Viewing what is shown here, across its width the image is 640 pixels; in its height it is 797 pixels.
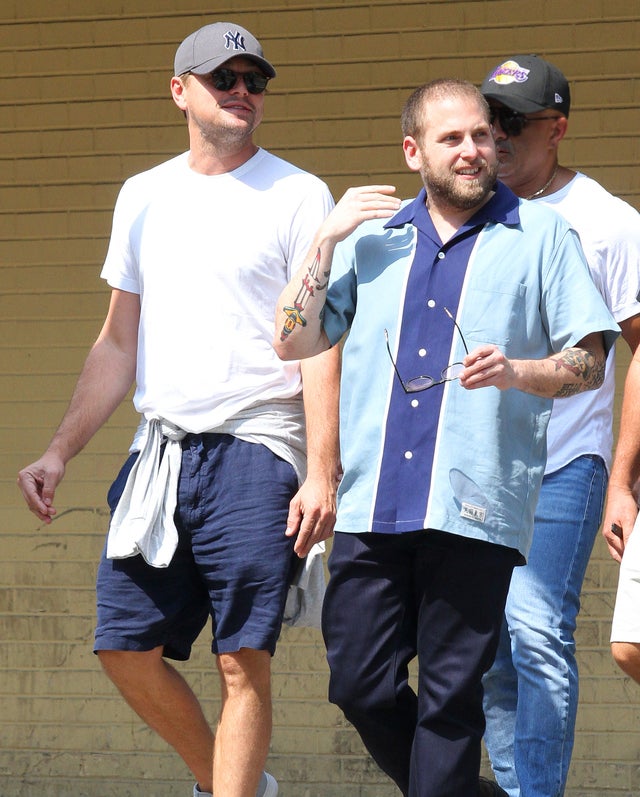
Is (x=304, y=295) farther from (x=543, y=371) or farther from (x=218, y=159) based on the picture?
(x=218, y=159)

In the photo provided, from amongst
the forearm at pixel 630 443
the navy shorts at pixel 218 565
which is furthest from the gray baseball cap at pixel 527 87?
the navy shorts at pixel 218 565

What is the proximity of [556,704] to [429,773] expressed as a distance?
64cm

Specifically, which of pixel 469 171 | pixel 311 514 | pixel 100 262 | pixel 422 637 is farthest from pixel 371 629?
pixel 100 262

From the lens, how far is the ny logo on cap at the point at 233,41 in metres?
4.54

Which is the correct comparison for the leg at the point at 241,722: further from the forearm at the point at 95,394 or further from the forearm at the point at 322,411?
the forearm at the point at 95,394

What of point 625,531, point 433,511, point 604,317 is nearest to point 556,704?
point 625,531

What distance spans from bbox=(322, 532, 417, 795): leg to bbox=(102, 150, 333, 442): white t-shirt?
0.73 meters

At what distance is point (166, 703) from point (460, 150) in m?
1.98

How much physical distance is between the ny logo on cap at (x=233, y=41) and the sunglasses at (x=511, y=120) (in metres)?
0.80

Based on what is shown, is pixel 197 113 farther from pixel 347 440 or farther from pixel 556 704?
pixel 556 704

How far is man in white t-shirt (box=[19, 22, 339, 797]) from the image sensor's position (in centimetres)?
441

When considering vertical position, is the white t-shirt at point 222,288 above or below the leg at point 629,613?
above

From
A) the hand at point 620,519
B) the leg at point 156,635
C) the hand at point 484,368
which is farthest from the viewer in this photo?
the leg at point 156,635

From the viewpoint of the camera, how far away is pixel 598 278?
454 cm
